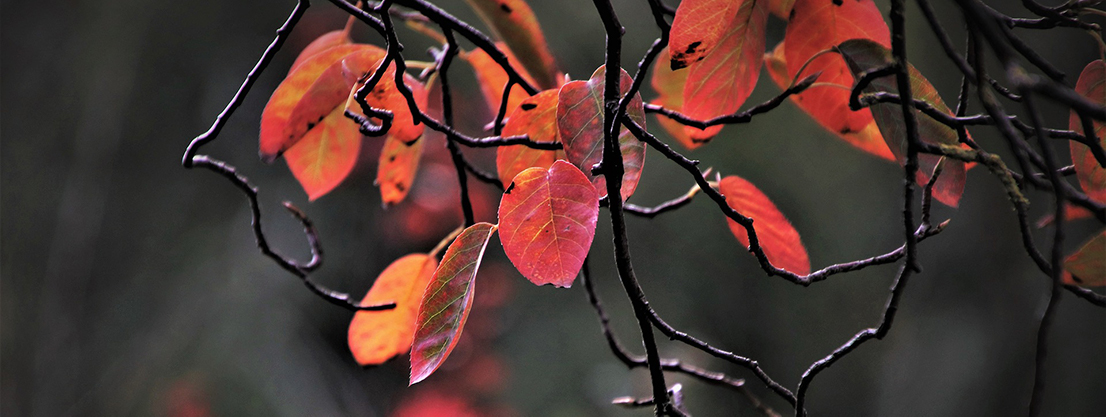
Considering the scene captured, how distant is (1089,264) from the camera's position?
0.25m

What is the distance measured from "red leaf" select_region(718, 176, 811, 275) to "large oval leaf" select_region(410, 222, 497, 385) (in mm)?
135

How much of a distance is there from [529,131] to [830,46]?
145 mm

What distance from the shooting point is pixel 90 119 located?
1453 mm

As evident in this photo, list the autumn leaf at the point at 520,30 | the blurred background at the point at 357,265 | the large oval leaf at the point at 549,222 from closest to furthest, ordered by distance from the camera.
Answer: the large oval leaf at the point at 549,222, the autumn leaf at the point at 520,30, the blurred background at the point at 357,265

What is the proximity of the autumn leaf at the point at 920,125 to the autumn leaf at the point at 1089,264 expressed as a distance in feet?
0.16

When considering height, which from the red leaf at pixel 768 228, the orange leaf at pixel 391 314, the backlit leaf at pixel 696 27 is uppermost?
the backlit leaf at pixel 696 27

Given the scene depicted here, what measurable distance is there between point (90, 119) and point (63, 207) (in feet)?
0.70

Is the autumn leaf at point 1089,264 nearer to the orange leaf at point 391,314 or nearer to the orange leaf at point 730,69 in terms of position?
the orange leaf at point 730,69

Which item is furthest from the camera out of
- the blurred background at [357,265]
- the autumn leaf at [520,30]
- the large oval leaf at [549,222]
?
the blurred background at [357,265]

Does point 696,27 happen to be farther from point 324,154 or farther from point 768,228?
point 324,154

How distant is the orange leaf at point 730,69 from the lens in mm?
279

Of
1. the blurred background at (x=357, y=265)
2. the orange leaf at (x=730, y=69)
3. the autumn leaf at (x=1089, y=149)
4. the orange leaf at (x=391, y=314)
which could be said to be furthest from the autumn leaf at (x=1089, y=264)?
the blurred background at (x=357, y=265)

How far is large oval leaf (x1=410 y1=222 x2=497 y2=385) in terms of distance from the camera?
224mm

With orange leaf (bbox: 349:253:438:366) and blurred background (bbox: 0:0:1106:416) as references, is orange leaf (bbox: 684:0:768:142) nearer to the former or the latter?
orange leaf (bbox: 349:253:438:366)
